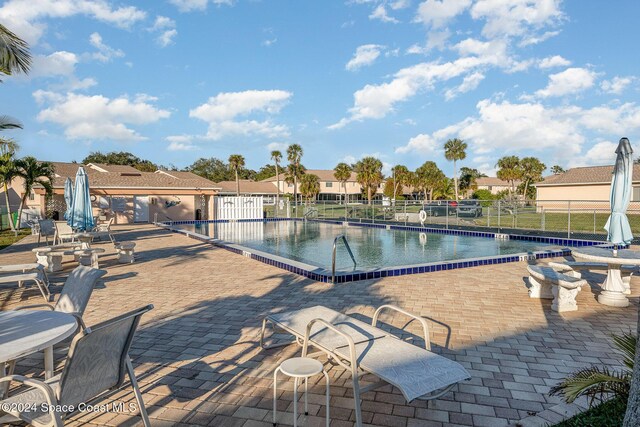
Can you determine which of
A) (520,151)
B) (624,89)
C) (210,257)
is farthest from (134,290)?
(520,151)

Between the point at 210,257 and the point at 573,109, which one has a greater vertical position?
the point at 573,109

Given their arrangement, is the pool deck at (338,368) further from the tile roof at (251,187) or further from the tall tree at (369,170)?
the tile roof at (251,187)

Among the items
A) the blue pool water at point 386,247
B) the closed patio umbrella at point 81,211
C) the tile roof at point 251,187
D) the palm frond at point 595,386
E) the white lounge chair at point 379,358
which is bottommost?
the blue pool water at point 386,247

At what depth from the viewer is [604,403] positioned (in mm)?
2682

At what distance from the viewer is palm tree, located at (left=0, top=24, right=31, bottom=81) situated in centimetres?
730

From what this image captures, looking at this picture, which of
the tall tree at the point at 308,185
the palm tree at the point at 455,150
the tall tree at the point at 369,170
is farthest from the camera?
the tall tree at the point at 308,185

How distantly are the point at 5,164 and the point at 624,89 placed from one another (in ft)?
94.9

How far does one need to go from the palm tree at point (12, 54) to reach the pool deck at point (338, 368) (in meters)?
4.37

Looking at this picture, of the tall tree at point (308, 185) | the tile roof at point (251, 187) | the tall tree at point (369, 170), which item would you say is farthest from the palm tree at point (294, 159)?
the tall tree at point (369, 170)

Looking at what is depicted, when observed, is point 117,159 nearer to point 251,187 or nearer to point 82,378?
point 251,187

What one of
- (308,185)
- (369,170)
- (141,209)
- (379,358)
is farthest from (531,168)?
(379,358)

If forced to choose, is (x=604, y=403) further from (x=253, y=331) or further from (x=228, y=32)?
(x=228, y=32)

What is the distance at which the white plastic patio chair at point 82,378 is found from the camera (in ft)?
6.61

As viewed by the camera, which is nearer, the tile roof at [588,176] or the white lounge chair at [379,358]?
the white lounge chair at [379,358]
